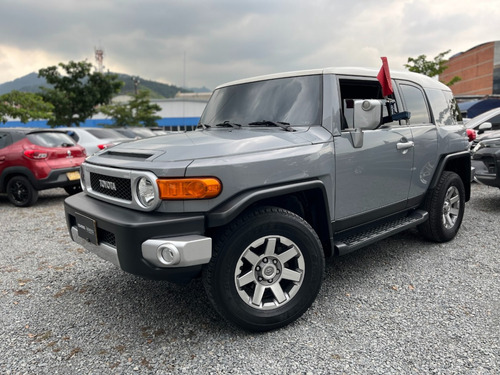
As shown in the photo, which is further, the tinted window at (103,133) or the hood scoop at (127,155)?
the tinted window at (103,133)

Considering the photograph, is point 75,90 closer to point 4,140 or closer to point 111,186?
point 4,140

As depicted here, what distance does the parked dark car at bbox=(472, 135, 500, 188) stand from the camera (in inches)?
233

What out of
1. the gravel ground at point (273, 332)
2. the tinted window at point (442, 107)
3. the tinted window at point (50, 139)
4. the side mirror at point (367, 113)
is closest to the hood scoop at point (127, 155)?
the gravel ground at point (273, 332)

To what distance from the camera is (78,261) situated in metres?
4.31

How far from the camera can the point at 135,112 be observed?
34500 mm

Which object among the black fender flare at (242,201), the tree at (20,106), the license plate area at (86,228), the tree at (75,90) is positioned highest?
the tree at (75,90)

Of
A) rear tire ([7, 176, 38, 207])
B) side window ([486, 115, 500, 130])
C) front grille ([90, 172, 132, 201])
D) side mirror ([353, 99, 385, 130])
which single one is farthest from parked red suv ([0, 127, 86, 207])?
side window ([486, 115, 500, 130])

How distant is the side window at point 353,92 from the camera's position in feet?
10.6

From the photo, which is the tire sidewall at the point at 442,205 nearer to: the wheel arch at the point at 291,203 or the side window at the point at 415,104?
the side window at the point at 415,104

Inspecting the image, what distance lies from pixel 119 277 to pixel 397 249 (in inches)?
121

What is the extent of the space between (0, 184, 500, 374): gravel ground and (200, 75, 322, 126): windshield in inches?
60.9

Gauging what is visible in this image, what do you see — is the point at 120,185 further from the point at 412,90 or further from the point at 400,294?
the point at 412,90

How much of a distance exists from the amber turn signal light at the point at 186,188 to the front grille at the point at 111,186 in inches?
14.0

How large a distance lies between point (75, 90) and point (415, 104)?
27502mm
